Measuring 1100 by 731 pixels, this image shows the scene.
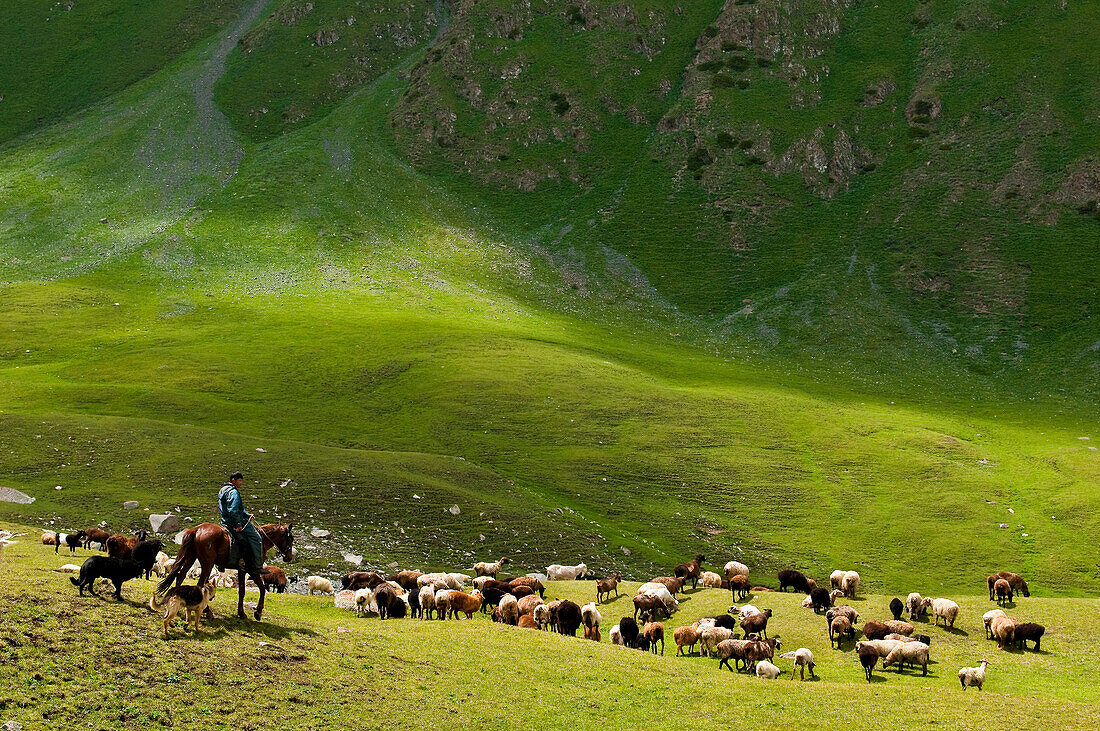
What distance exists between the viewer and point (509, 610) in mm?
34781

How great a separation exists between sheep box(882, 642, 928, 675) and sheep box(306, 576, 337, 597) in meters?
25.7

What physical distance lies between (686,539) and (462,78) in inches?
6306

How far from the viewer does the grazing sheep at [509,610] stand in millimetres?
34688

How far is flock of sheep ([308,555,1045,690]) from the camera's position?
100 feet

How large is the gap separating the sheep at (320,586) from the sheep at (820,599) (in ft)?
76.9

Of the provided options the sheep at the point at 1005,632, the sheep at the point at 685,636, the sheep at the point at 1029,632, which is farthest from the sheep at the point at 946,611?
the sheep at the point at 685,636

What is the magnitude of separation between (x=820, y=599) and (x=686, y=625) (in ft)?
24.6

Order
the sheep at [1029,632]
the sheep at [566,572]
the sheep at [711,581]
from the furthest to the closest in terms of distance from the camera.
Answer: the sheep at [566,572]
the sheep at [711,581]
the sheep at [1029,632]

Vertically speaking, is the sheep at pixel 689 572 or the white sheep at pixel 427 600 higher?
the sheep at pixel 689 572

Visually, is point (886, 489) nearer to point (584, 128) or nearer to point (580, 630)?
point (580, 630)

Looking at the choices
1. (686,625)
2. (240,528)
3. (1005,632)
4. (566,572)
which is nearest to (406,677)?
(240,528)

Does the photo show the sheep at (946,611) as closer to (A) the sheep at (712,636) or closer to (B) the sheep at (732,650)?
(A) the sheep at (712,636)

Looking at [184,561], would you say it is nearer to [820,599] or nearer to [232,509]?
[232,509]

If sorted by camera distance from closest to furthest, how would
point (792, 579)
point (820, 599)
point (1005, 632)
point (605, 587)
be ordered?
point (1005, 632)
point (820, 599)
point (605, 587)
point (792, 579)
